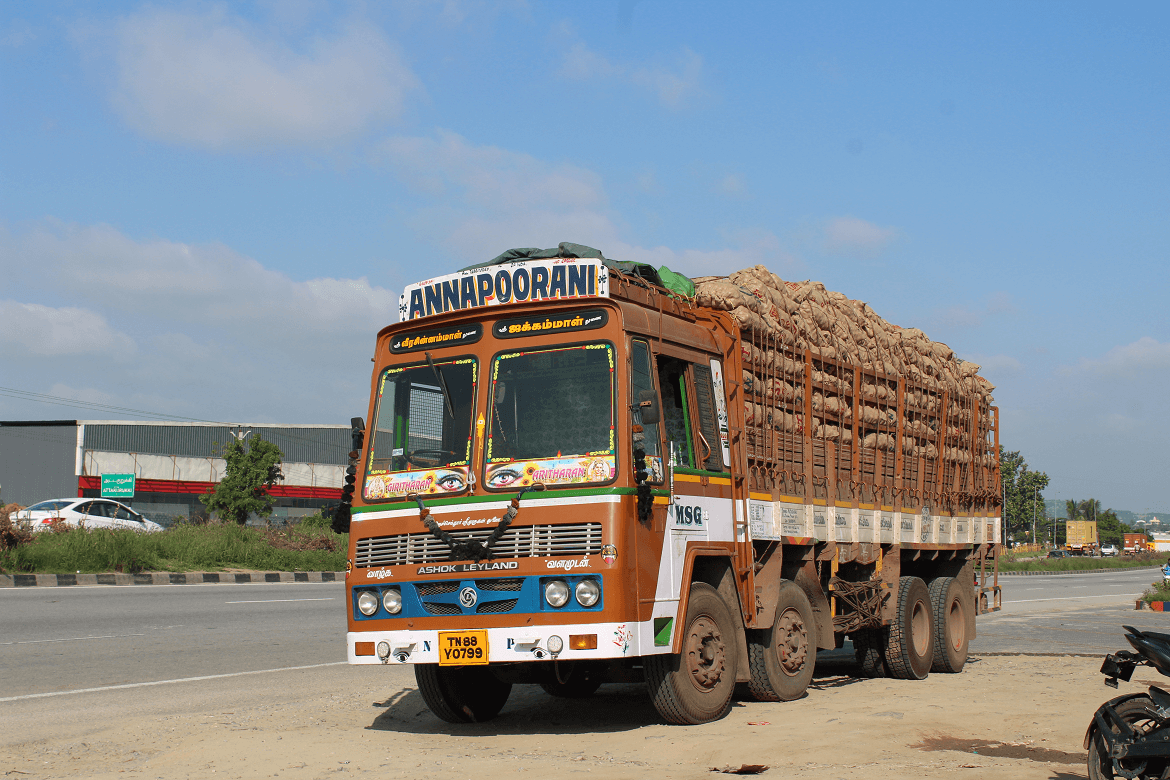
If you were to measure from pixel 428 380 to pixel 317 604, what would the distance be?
11.7 meters

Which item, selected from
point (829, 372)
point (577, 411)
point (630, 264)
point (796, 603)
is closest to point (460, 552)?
point (577, 411)

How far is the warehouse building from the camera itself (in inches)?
2516

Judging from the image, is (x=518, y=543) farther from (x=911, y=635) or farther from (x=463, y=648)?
(x=911, y=635)

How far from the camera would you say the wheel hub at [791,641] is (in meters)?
9.15

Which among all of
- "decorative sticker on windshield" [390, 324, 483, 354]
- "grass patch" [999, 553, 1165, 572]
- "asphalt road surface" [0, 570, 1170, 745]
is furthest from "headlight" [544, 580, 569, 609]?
"grass patch" [999, 553, 1165, 572]

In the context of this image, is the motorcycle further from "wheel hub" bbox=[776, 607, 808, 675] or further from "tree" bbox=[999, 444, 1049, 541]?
"tree" bbox=[999, 444, 1049, 541]

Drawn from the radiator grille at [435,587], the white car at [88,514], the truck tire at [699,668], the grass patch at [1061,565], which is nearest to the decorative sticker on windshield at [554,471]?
the radiator grille at [435,587]

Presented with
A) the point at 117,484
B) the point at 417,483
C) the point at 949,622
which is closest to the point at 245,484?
the point at 117,484

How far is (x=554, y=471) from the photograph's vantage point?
724 centimetres

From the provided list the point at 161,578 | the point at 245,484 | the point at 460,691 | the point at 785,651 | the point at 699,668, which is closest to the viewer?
the point at 699,668

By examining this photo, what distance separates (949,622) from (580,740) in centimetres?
616

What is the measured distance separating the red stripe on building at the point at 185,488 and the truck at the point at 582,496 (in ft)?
171

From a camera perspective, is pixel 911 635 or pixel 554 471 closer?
pixel 554 471

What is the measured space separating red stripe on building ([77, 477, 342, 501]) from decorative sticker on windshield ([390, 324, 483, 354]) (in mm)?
52278
